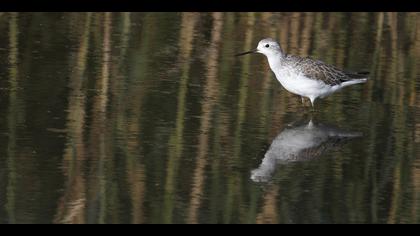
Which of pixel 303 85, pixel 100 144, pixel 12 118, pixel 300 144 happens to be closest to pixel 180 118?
pixel 100 144

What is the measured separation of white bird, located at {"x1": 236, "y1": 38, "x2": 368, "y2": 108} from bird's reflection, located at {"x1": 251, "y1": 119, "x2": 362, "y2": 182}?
538 mm

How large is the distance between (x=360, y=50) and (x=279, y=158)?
448cm

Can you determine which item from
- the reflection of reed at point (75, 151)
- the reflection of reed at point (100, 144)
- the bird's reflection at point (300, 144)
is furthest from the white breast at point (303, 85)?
the reflection of reed at point (75, 151)

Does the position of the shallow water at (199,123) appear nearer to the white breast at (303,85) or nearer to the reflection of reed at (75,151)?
the reflection of reed at (75,151)

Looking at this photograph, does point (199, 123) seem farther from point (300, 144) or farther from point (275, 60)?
point (275, 60)

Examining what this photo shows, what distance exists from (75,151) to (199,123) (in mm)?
1482

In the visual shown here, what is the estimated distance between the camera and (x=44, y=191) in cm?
838

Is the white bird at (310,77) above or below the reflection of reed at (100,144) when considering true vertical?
above

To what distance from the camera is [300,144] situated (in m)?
10.0

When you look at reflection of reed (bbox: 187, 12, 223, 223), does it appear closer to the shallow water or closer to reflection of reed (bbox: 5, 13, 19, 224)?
the shallow water

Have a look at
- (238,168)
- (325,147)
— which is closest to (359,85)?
(325,147)

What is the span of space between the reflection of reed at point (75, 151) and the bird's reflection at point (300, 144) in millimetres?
1424

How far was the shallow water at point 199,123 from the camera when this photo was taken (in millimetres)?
8352
